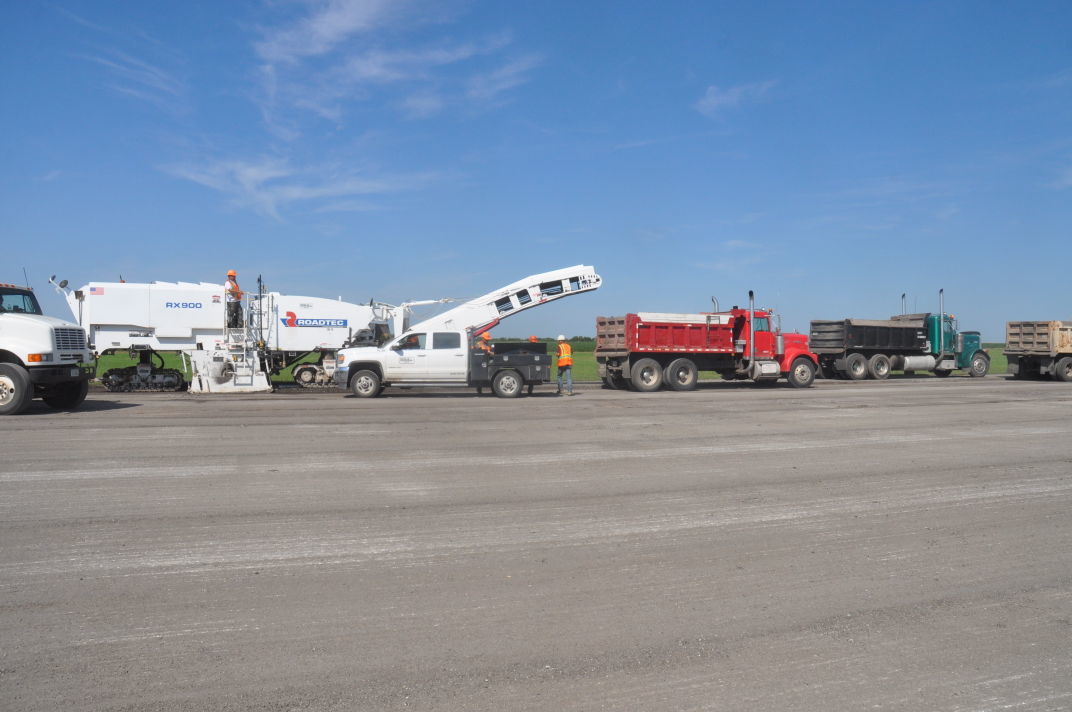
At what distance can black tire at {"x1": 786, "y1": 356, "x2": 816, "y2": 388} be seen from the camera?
27594mm

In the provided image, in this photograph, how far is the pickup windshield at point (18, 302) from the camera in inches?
649

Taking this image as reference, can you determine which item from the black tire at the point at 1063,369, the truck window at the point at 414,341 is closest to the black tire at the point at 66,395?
the truck window at the point at 414,341

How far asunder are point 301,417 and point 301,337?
10448mm

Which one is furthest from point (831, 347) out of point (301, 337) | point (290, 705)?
point (290, 705)

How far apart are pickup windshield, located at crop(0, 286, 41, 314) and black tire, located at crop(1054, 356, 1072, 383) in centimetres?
3451

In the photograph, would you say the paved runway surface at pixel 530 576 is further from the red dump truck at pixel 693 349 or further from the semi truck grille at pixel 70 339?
the red dump truck at pixel 693 349

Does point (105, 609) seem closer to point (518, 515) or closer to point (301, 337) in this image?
point (518, 515)

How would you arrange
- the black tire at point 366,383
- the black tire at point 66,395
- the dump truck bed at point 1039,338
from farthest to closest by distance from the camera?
1. the dump truck bed at point 1039,338
2. the black tire at point 366,383
3. the black tire at point 66,395

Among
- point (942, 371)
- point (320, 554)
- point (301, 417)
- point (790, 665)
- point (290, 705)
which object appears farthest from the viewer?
point (942, 371)

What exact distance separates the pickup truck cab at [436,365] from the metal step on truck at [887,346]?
637 inches

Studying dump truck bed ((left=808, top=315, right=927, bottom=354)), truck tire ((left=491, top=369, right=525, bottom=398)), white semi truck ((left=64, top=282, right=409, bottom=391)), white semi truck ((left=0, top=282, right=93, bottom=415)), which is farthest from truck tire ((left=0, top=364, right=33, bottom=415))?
dump truck bed ((left=808, top=315, right=927, bottom=354))

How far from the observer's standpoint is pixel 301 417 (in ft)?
53.8

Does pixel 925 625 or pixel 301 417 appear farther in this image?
pixel 301 417

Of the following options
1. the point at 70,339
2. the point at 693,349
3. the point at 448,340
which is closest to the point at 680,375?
the point at 693,349
